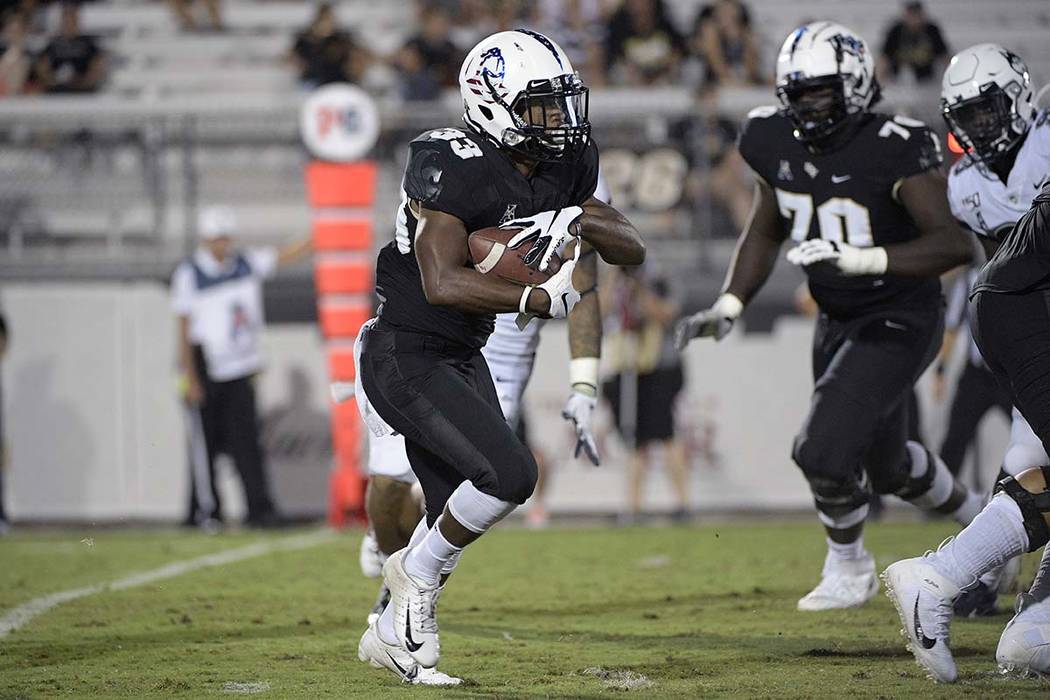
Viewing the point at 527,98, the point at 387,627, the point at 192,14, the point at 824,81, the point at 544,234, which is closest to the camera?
the point at 544,234

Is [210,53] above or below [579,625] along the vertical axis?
above

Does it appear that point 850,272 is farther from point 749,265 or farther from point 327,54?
point 327,54

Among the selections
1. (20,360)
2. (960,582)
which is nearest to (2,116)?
(20,360)

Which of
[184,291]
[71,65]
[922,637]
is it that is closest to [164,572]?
[184,291]

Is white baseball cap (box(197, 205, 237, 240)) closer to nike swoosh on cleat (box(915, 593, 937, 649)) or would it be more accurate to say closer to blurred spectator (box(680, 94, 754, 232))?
blurred spectator (box(680, 94, 754, 232))

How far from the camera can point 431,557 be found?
398 centimetres

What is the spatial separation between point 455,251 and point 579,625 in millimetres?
1792

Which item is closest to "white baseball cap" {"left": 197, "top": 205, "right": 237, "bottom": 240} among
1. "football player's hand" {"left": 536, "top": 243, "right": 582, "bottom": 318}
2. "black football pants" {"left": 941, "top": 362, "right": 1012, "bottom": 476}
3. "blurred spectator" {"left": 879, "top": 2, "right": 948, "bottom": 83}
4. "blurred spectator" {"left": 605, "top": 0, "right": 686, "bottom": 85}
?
"blurred spectator" {"left": 605, "top": 0, "right": 686, "bottom": 85}

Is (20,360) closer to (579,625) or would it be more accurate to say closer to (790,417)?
(790,417)

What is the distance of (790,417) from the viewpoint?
9648mm

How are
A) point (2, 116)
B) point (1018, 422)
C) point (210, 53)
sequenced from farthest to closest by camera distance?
point (210, 53) → point (2, 116) → point (1018, 422)

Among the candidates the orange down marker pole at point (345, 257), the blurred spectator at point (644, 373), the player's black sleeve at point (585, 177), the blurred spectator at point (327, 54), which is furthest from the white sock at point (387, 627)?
the blurred spectator at point (327, 54)

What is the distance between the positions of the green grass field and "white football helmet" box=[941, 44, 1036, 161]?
1.50m

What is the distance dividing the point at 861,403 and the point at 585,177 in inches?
54.1
